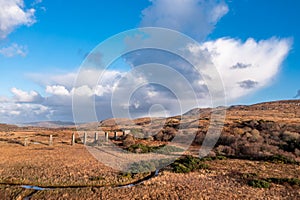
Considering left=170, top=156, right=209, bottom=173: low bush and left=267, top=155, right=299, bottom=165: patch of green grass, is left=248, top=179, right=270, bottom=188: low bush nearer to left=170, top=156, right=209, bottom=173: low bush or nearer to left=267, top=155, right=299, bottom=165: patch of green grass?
left=170, top=156, right=209, bottom=173: low bush

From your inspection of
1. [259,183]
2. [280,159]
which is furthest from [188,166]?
[280,159]

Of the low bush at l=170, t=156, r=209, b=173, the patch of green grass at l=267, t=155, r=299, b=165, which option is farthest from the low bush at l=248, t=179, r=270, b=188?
the patch of green grass at l=267, t=155, r=299, b=165

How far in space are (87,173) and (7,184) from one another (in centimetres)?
449

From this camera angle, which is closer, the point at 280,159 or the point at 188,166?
the point at 188,166

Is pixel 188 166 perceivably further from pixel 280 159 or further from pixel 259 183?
pixel 280 159

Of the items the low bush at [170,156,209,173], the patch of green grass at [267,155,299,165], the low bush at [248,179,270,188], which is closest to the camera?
the low bush at [248,179,270,188]

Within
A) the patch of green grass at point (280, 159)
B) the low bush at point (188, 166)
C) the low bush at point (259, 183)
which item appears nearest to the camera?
Result: the low bush at point (259, 183)

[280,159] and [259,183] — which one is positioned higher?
[280,159]

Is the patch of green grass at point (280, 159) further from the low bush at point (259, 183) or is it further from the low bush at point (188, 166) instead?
the low bush at point (259, 183)

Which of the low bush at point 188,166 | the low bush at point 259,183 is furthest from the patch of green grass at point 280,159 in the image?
the low bush at point 259,183

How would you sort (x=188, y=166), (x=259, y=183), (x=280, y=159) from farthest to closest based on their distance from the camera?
(x=280, y=159)
(x=188, y=166)
(x=259, y=183)

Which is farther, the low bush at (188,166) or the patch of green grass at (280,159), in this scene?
the patch of green grass at (280,159)

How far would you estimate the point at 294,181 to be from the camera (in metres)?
14.8

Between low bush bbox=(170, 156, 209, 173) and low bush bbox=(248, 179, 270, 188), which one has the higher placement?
low bush bbox=(170, 156, 209, 173)
